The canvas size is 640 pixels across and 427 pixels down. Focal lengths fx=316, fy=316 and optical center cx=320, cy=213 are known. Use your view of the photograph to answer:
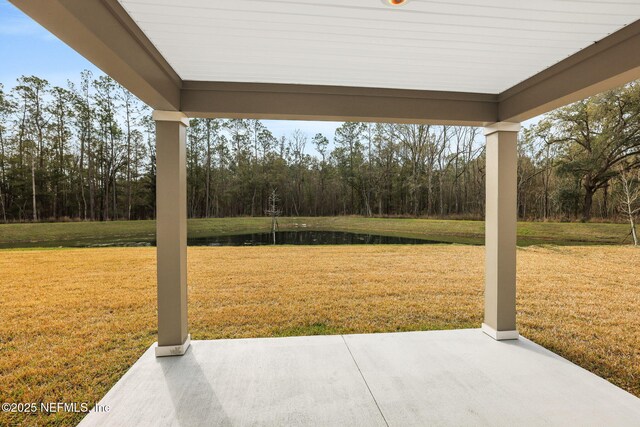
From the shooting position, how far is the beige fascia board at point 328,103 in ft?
9.15

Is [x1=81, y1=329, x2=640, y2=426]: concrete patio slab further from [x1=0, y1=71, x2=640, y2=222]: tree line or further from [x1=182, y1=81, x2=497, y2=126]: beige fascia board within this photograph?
[x1=0, y1=71, x2=640, y2=222]: tree line

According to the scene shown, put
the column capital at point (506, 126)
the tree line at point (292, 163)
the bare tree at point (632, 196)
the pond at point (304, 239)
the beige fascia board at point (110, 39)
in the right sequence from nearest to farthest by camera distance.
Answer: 1. the beige fascia board at point (110, 39)
2. the column capital at point (506, 126)
3. the bare tree at point (632, 196)
4. the pond at point (304, 239)
5. the tree line at point (292, 163)

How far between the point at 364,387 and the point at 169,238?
6.64ft

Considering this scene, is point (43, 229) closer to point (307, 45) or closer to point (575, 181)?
point (307, 45)

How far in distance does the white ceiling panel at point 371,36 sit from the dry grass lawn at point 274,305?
2766mm

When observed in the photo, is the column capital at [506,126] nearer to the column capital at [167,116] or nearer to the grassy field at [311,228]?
the column capital at [167,116]

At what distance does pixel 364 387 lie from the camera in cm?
232

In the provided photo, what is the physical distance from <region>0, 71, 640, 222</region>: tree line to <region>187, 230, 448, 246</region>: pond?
3.92 m

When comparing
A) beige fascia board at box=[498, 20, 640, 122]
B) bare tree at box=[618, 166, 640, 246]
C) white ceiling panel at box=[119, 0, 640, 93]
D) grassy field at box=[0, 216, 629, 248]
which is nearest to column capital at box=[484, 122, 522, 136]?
beige fascia board at box=[498, 20, 640, 122]

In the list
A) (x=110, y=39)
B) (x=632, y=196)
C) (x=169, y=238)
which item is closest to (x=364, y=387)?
(x=169, y=238)

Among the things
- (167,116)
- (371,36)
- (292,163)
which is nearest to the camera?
(371,36)

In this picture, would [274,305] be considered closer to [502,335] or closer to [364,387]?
[364,387]

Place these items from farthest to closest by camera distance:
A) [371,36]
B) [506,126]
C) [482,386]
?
[506,126]
[482,386]
[371,36]

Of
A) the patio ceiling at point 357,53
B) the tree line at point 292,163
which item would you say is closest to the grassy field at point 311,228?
the tree line at point 292,163
